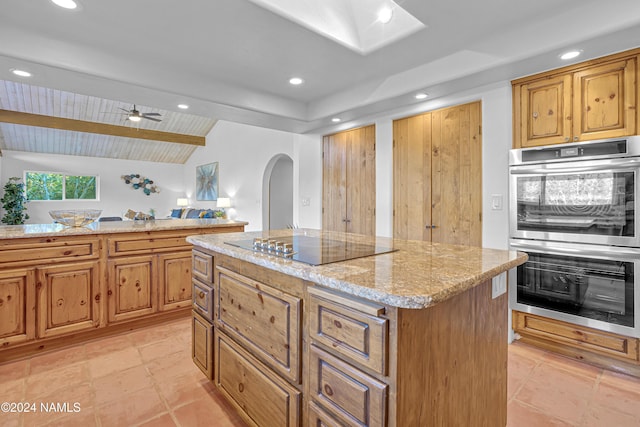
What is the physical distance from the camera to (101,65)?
2.65 meters

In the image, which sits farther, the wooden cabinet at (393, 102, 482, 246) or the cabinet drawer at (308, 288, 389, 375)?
the wooden cabinet at (393, 102, 482, 246)

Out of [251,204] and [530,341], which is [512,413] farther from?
[251,204]

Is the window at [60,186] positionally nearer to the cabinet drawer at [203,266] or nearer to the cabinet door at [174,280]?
the cabinet door at [174,280]

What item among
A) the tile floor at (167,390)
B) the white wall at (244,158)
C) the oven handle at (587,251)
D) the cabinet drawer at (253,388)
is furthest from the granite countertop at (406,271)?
the white wall at (244,158)

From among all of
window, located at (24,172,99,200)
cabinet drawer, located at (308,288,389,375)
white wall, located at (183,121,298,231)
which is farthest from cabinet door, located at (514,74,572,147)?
window, located at (24,172,99,200)

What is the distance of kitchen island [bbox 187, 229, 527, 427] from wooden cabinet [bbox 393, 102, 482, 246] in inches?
57.1

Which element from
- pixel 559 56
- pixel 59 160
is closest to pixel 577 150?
pixel 559 56

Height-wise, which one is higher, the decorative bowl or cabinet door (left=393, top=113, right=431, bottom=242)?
cabinet door (left=393, top=113, right=431, bottom=242)

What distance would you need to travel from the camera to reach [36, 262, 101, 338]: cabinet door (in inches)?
93.3

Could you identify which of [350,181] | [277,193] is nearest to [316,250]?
[350,181]

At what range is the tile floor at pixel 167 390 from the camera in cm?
171

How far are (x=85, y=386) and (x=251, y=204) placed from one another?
581cm

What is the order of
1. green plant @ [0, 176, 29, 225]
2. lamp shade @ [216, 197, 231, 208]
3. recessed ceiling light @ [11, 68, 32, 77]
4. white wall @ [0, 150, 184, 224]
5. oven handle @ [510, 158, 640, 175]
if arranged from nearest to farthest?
oven handle @ [510, 158, 640, 175], recessed ceiling light @ [11, 68, 32, 77], green plant @ [0, 176, 29, 225], lamp shade @ [216, 197, 231, 208], white wall @ [0, 150, 184, 224]

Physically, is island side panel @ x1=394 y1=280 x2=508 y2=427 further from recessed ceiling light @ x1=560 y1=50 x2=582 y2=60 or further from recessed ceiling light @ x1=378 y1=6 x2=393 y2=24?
recessed ceiling light @ x1=378 y1=6 x2=393 y2=24
